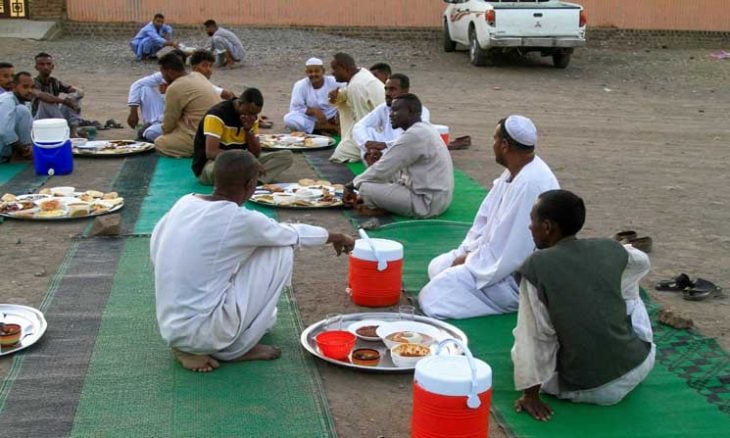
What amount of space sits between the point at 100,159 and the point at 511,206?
18.8 feet

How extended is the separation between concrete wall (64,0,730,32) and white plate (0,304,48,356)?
1805cm

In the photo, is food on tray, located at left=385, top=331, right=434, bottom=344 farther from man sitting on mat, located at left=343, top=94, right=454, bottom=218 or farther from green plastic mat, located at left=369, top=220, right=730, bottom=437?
man sitting on mat, located at left=343, top=94, right=454, bottom=218

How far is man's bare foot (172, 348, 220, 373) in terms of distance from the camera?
414 centimetres

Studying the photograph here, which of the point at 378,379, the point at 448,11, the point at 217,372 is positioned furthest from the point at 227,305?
the point at 448,11

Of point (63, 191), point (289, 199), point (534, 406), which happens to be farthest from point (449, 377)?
point (63, 191)

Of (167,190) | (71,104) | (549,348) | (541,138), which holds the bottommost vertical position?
(541,138)

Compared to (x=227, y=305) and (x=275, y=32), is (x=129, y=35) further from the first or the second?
(x=227, y=305)

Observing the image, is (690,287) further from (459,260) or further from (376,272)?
(376,272)

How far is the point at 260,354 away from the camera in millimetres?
4293

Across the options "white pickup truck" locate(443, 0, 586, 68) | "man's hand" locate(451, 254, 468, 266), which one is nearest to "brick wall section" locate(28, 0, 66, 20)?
"white pickup truck" locate(443, 0, 586, 68)

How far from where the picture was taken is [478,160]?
383 inches

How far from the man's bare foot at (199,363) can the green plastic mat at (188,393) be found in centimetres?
4

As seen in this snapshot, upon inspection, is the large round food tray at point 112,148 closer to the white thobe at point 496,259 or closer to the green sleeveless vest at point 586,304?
the white thobe at point 496,259

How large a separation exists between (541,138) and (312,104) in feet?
9.36
